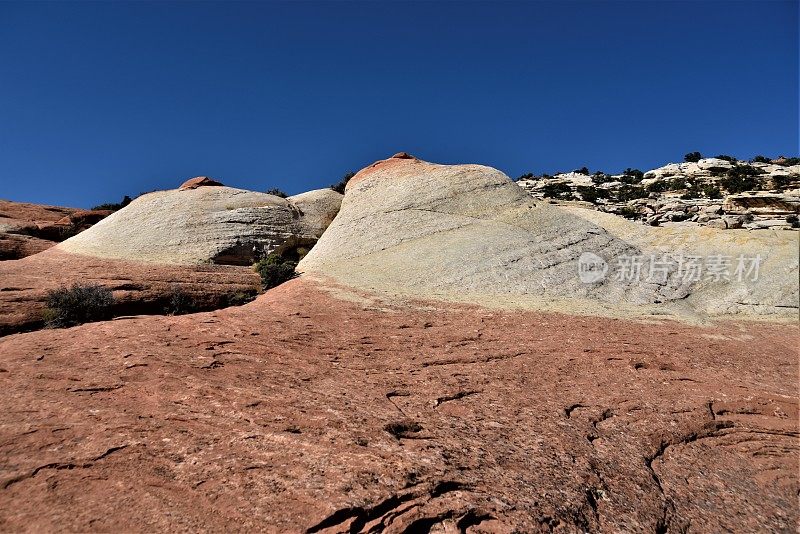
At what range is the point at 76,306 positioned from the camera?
52.0 ft

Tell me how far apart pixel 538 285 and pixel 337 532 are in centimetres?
1776

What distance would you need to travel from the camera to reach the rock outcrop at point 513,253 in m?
21.4

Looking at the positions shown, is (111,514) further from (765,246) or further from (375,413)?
(765,246)

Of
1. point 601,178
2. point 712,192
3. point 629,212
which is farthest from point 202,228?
point 601,178

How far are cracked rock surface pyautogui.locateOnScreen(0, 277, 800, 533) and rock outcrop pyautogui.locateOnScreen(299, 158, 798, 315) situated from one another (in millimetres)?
5304

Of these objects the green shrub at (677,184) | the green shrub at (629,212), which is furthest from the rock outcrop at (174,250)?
the green shrub at (677,184)

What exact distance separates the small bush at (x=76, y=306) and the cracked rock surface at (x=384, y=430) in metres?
1.68

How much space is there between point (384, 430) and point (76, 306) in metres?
12.8

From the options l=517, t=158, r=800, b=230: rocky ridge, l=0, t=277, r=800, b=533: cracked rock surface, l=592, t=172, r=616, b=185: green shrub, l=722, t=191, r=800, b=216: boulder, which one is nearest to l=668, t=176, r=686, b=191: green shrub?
l=517, t=158, r=800, b=230: rocky ridge

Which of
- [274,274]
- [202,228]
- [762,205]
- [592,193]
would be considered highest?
[592,193]

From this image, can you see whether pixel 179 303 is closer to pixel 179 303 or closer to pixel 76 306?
pixel 179 303

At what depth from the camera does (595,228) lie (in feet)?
92.7

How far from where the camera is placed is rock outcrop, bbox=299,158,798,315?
2138cm

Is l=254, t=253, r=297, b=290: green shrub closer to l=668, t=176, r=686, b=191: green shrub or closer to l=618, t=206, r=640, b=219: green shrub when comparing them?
l=618, t=206, r=640, b=219: green shrub
